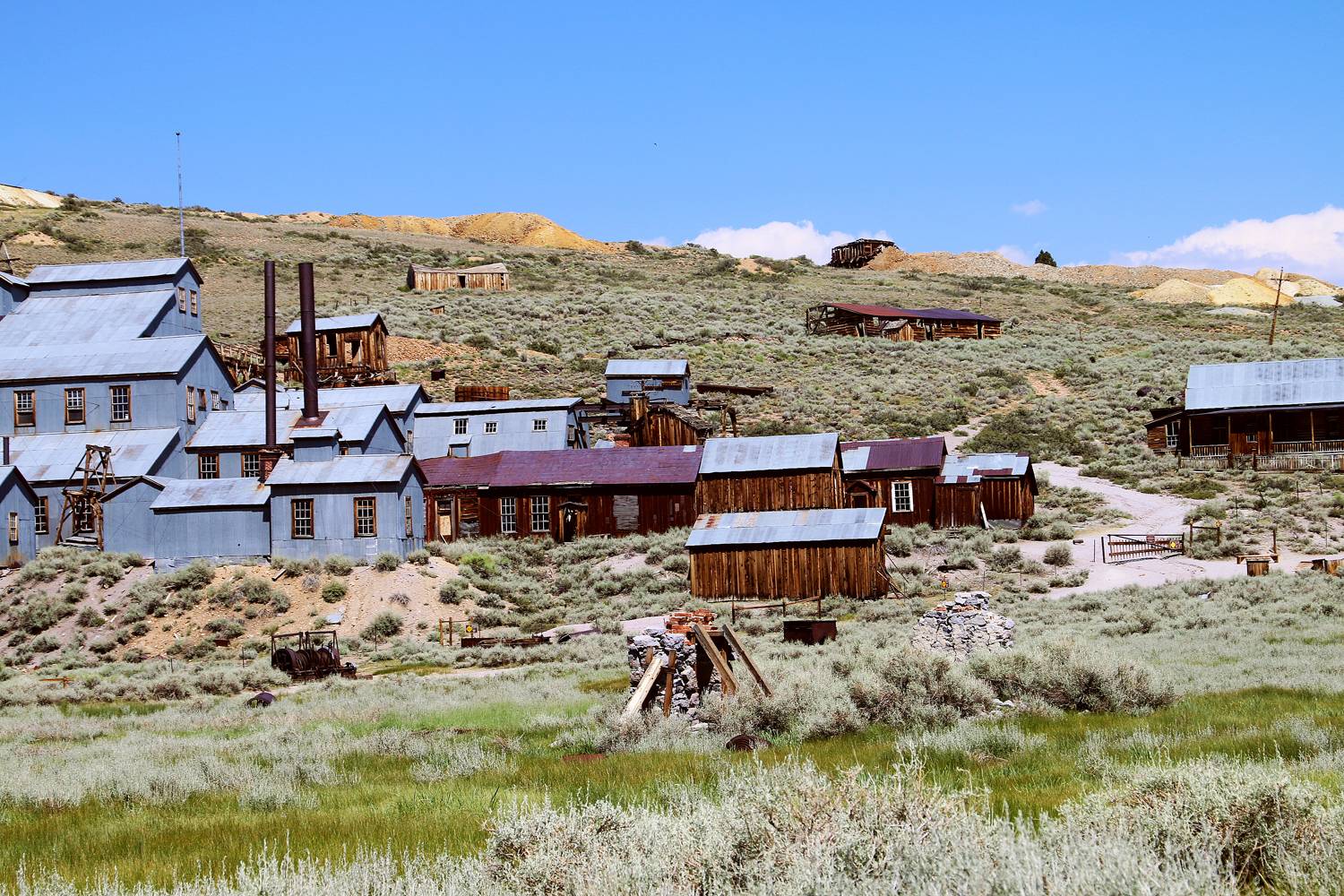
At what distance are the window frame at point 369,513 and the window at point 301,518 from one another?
5.06ft

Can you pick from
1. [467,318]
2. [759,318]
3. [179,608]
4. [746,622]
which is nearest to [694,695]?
[746,622]

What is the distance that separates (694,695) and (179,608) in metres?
24.5

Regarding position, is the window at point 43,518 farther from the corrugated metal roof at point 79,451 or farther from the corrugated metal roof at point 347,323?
the corrugated metal roof at point 347,323

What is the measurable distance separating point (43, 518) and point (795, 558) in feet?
86.8

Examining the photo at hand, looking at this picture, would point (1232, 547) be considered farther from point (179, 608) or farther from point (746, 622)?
point (179, 608)

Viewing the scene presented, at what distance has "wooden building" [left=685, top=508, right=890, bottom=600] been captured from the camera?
124 ft

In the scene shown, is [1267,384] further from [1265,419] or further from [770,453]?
[770,453]

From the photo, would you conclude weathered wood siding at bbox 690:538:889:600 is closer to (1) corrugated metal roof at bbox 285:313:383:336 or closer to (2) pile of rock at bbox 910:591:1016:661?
(2) pile of rock at bbox 910:591:1016:661

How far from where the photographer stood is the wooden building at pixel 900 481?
4775 cm

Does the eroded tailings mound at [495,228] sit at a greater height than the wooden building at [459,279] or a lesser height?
greater

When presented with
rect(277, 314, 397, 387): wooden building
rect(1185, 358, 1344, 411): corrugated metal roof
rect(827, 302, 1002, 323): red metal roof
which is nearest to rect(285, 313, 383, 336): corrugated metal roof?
rect(277, 314, 397, 387): wooden building

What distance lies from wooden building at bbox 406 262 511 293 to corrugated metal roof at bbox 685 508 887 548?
5652 cm

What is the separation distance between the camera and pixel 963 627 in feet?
82.0

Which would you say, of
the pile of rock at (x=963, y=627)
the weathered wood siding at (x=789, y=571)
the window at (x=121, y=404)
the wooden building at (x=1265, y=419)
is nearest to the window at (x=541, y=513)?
the weathered wood siding at (x=789, y=571)
